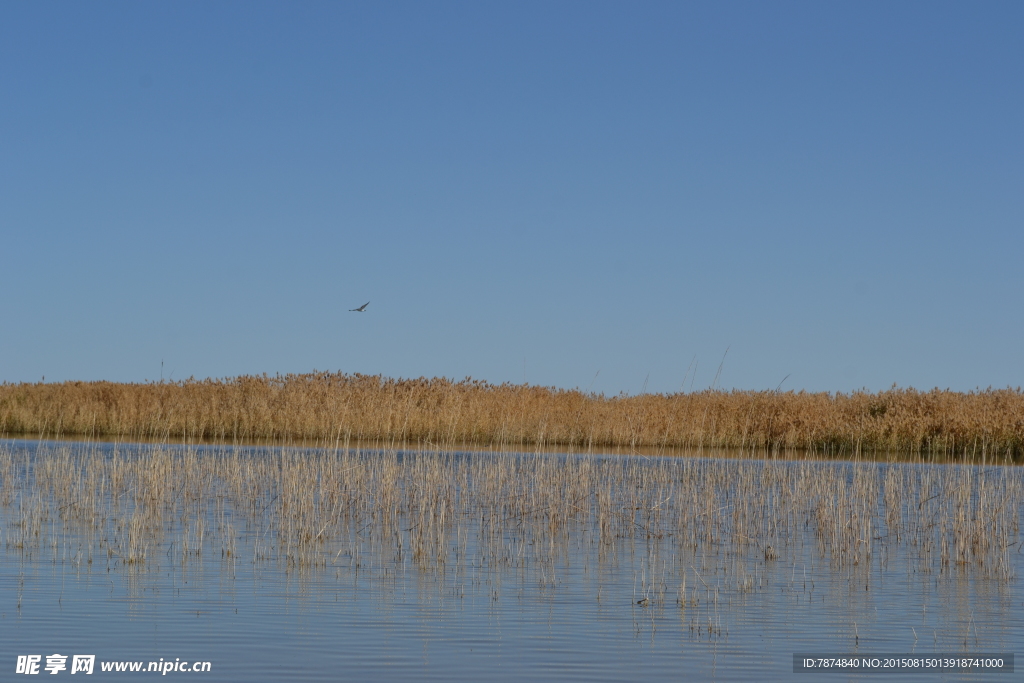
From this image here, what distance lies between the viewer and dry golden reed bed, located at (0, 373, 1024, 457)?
26.2 m

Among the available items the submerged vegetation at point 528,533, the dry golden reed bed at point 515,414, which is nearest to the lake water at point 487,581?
the submerged vegetation at point 528,533

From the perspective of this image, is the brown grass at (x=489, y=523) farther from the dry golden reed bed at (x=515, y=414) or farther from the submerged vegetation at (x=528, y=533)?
the dry golden reed bed at (x=515, y=414)

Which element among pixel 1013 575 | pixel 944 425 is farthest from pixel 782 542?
pixel 944 425

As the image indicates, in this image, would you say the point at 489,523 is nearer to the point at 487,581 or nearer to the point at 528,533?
the point at 528,533

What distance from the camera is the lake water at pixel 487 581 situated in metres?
6.35

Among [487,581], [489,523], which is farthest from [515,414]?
[487,581]

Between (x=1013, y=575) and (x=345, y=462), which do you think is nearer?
(x=1013, y=575)

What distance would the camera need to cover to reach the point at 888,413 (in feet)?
90.8

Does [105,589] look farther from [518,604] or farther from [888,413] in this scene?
[888,413]

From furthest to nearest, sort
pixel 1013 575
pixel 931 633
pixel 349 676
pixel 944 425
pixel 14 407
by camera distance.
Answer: pixel 14 407 < pixel 944 425 < pixel 1013 575 < pixel 931 633 < pixel 349 676

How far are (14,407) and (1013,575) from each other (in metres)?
28.4

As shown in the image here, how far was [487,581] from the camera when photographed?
8750 mm

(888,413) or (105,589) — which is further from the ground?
(888,413)

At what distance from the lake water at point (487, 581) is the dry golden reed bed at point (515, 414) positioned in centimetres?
1167
